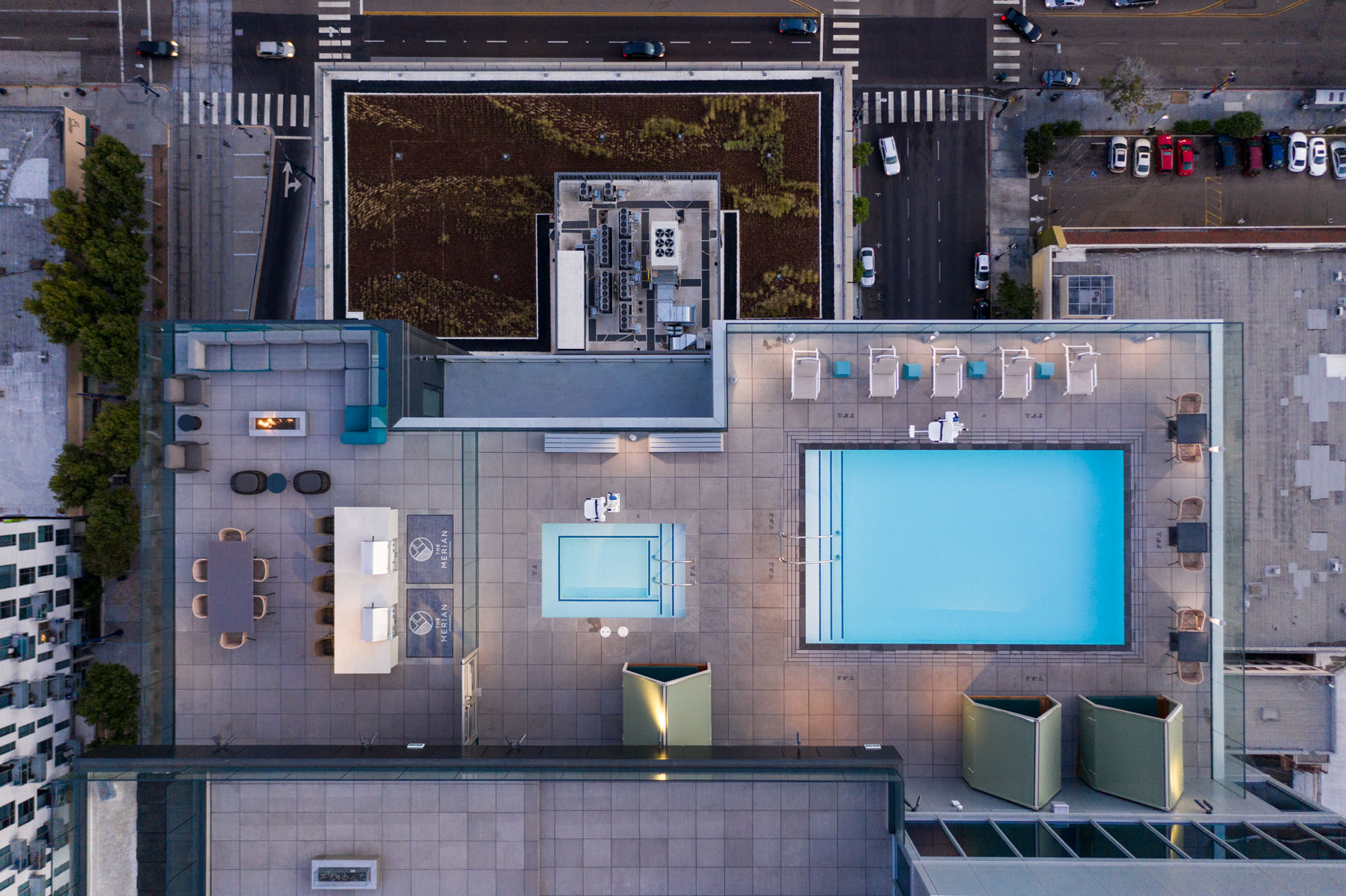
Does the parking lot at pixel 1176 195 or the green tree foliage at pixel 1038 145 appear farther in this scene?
the parking lot at pixel 1176 195

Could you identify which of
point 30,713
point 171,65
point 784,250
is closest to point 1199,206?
point 784,250

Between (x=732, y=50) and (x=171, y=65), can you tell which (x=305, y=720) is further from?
(x=732, y=50)

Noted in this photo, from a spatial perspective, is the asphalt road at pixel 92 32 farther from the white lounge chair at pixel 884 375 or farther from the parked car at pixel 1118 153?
the parked car at pixel 1118 153

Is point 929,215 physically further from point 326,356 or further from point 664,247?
point 326,356

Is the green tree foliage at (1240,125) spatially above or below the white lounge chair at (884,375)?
above

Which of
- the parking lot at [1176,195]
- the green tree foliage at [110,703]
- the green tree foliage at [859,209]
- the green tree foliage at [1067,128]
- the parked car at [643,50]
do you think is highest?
Result: the parked car at [643,50]

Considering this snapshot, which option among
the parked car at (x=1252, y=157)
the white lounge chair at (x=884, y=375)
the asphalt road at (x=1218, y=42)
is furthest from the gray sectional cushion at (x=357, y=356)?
the parked car at (x=1252, y=157)

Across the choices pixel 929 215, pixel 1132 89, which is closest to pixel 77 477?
pixel 929 215

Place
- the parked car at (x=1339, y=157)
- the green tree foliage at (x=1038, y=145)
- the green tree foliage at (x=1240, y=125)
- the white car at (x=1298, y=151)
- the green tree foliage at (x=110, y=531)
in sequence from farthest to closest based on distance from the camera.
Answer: the parked car at (x=1339, y=157)
the white car at (x=1298, y=151)
the green tree foliage at (x=1038, y=145)
the green tree foliage at (x=1240, y=125)
the green tree foliage at (x=110, y=531)
